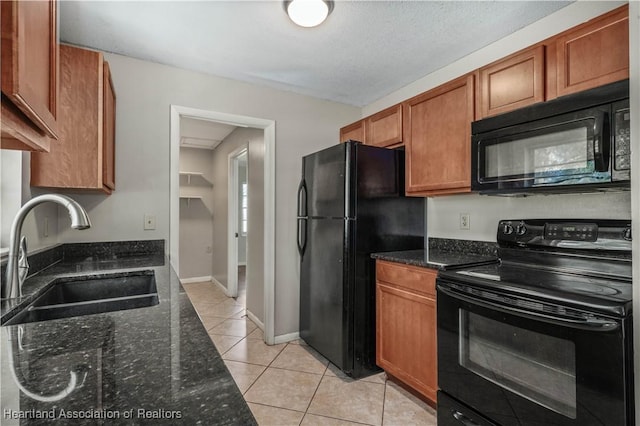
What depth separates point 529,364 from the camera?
1.28 meters

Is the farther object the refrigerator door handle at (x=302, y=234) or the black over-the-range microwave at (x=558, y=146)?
the refrigerator door handle at (x=302, y=234)

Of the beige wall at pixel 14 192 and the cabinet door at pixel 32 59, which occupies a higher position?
the cabinet door at pixel 32 59

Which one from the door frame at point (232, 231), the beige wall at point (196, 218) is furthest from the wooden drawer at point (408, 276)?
the beige wall at point (196, 218)

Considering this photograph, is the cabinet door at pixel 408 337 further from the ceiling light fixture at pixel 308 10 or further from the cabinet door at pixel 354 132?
the ceiling light fixture at pixel 308 10

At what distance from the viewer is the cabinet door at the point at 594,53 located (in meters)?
1.34

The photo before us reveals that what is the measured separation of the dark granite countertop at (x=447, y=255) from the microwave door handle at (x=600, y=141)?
756mm

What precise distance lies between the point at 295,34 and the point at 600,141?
1.80 meters

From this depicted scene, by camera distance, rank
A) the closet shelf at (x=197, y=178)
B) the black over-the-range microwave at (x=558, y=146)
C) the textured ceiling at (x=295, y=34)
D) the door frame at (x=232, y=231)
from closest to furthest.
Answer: the black over-the-range microwave at (x=558, y=146) → the textured ceiling at (x=295, y=34) → the door frame at (x=232, y=231) → the closet shelf at (x=197, y=178)

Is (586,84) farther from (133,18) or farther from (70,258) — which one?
(70,258)

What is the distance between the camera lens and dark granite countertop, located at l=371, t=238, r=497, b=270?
1.86m

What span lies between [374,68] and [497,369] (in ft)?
7.42

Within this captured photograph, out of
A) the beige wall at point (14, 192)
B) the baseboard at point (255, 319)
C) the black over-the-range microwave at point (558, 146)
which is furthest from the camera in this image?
the baseboard at point (255, 319)

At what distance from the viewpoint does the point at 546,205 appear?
72.2 inches

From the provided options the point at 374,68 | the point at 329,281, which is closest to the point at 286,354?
the point at 329,281
